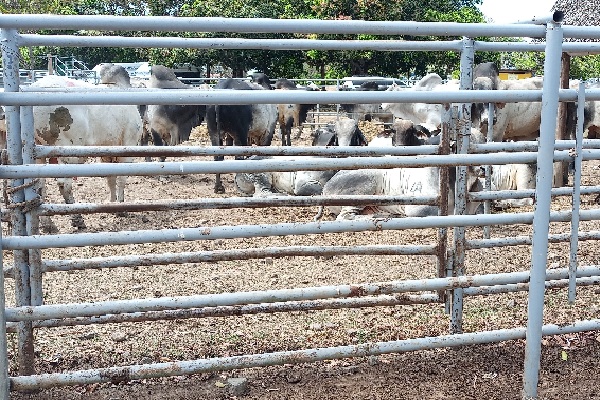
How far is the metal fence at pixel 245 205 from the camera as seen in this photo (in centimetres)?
259

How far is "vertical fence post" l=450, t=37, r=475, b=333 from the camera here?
3662 mm

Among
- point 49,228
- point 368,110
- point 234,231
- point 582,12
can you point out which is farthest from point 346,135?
point 582,12

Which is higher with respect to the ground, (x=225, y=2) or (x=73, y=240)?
(x=225, y=2)

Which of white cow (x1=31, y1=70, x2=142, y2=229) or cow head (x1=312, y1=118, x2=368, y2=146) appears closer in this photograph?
white cow (x1=31, y1=70, x2=142, y2=229)

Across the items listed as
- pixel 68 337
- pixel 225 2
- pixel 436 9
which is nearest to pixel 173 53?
pixel 225 2

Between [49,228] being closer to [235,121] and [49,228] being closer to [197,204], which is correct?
[197,204]

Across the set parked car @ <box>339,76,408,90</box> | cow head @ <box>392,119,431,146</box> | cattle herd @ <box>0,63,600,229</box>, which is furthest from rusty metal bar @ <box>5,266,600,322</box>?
parked car @ <box>339,76,408,90</box>

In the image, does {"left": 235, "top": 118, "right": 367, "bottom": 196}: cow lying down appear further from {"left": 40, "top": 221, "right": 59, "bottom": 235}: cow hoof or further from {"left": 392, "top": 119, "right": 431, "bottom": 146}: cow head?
{"left": 40, "top": 221, "right": 59, "bottom": 235}: cow hoof

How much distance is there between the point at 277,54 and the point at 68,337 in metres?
24.3

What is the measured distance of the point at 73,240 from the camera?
8.45 feet

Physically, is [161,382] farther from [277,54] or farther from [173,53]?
[173,53]

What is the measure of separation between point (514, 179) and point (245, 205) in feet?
21.0

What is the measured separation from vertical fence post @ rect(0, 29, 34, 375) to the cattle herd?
9.67 feet

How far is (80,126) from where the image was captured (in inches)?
310
